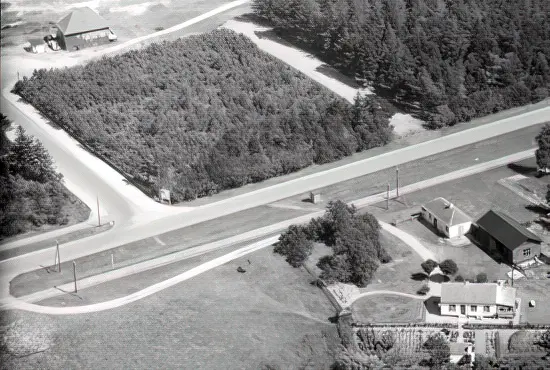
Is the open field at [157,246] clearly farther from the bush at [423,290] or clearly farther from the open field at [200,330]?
the bush at [423,290]

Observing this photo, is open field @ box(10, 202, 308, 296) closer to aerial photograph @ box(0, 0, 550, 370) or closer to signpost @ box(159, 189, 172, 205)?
aerial photograph @ box(0, 0, 550, 370)

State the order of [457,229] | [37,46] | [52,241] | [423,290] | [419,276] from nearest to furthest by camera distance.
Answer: [423,290] < [419,276] < [457,229] < [52,241] < [37,46]

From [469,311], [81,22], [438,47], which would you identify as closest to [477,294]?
[469,311]

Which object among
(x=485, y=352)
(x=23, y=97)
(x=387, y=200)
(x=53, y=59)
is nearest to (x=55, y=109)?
(x=23, y=97)

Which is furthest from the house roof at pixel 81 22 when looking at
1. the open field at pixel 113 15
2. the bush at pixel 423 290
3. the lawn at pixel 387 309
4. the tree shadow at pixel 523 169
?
the bush at pixel 423 290

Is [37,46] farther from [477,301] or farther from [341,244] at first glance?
[477,301]

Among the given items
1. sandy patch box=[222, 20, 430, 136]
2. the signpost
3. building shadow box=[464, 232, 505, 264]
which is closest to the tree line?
building shadow box=[464, 232, 505, 264]
